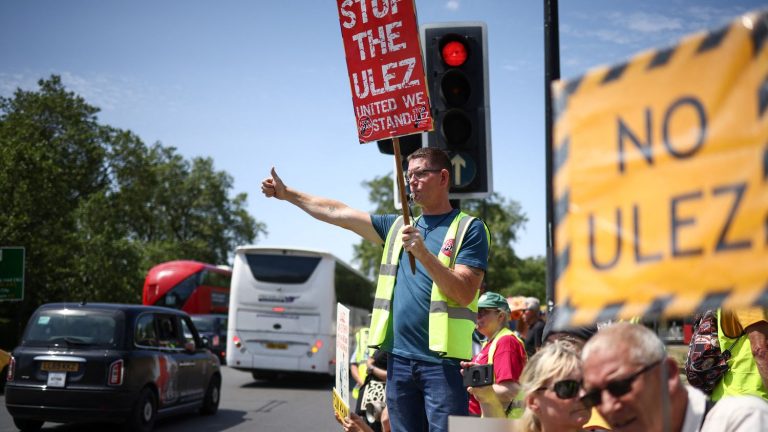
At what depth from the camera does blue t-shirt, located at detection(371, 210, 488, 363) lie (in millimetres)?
4387

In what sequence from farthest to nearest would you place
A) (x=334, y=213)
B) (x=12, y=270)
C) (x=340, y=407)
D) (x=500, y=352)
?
(x=12, y=270), (x=500, y=352), (x=334, y=213), (x=340, y=407)

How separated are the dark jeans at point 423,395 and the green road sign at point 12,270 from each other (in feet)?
56.4

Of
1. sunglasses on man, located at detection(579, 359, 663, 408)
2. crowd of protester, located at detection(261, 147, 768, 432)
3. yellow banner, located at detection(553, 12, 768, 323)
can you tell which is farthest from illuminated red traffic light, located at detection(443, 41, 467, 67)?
sunglasses on man, located at detection(579, 359, 663, 408)

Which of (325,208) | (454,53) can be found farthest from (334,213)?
(454,53)

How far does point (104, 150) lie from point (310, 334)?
40.3 meters

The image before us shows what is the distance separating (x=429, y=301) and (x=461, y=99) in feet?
9.26

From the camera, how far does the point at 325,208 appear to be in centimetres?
494

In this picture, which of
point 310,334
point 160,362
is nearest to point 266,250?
point 310,334

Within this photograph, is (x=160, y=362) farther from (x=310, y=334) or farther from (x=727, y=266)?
(x=727, y=266)

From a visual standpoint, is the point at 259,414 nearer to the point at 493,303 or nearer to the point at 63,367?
the point at 63,367

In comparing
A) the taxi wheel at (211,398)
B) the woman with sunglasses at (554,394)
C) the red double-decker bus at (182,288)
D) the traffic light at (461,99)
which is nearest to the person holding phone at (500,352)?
the traffic light at (461,99)

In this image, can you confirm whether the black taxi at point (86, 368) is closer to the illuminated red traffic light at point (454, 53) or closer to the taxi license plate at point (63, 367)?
the taxi license plate at point (63, 367)

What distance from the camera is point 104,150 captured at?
187 ft

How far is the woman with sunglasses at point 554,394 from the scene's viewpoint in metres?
3.24
